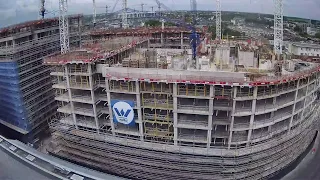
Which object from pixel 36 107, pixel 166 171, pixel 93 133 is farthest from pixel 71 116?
pixel 166 171

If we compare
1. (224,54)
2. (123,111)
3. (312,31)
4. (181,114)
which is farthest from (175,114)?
(312,31)

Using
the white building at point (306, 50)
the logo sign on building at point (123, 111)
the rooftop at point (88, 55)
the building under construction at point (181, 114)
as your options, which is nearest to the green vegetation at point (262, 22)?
the white building at point (306, 50)

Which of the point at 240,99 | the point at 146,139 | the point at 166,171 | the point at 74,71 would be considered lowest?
the point at 166,171

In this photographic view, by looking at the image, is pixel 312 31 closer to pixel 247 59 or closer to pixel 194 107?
pixel 247 59

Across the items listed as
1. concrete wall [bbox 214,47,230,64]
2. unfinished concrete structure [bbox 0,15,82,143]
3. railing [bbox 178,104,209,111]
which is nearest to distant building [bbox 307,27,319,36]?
concrete wall [bbox 214,47,230,64]

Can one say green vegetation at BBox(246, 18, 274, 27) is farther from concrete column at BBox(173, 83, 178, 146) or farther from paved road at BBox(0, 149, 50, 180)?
paved road at BBox(0, 149, 50, 180)

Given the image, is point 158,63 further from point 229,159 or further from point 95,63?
point 229,159

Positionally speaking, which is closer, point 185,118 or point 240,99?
point 240,99
